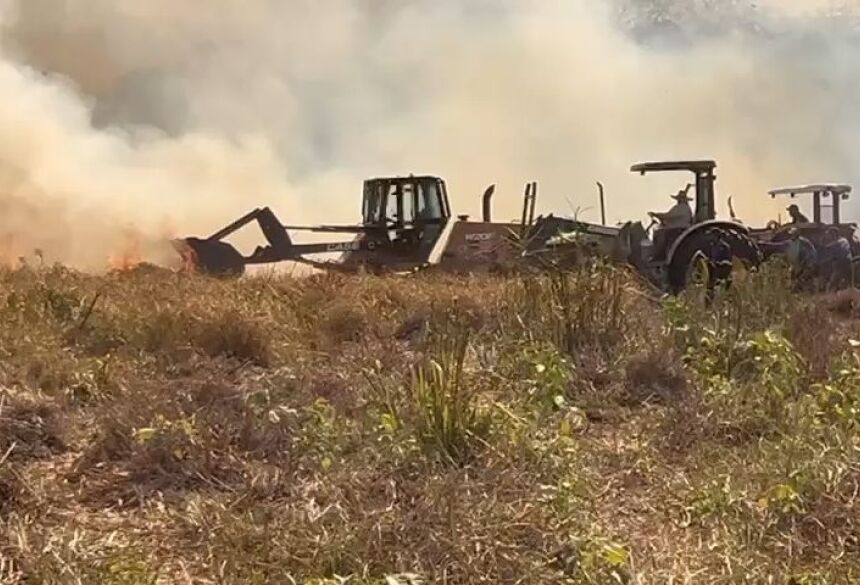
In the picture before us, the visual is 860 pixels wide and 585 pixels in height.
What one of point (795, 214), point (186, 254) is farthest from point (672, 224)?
point (186, 254)

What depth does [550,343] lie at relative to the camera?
6.05 metres

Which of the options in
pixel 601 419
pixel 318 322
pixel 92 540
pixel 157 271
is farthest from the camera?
pixel 157 271

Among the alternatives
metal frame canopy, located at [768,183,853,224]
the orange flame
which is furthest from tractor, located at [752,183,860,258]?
the orange flame

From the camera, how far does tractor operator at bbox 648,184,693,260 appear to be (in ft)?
42.8

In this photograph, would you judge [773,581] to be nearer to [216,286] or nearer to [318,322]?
[318,322]

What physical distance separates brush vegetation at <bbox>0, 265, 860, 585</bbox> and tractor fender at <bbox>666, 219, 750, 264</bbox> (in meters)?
4.71

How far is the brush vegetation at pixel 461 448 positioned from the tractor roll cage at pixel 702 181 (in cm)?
639

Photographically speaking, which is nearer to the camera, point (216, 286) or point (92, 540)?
point (92, 540)

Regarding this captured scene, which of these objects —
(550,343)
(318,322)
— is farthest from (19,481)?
(318,322)

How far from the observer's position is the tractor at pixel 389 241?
15820 mm

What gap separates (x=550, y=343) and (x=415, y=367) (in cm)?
140

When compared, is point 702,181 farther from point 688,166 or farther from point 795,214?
point 795,214

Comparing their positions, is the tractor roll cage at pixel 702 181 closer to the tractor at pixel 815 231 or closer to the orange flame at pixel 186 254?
the tractor at pixel 815 231

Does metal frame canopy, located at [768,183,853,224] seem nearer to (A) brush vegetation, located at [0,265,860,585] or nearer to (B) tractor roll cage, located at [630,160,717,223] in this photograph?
(B) tractor roll cage, located at [630,160,717,223]
